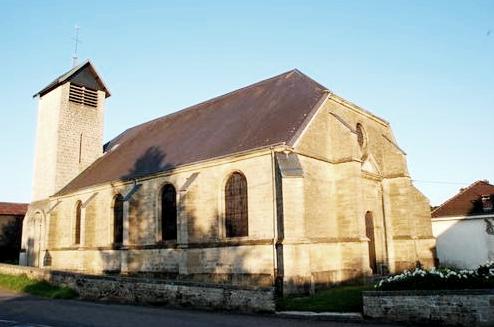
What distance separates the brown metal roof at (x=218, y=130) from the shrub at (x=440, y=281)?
7.29m

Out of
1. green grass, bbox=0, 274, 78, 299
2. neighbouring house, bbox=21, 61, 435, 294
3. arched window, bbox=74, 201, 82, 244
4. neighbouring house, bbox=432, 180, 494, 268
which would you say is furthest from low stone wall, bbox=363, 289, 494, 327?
arched window, bbox=74, 201, 82, 244

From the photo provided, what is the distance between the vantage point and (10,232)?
1400 inches

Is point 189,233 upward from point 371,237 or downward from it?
upward

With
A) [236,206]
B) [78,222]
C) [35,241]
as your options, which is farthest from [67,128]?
[236,206]

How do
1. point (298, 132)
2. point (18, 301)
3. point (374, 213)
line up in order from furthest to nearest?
point (374, 213) → point (298, 132) → point (18, 301)

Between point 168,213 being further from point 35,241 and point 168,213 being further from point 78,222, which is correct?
point 35,241

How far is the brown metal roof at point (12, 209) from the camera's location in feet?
118

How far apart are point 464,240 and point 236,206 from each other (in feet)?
54.9

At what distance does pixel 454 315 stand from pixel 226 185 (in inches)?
426

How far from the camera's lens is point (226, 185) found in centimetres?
1848

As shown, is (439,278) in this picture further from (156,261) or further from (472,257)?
(472,257)

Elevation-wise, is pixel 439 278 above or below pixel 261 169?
below

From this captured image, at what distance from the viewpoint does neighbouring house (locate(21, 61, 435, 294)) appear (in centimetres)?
1652

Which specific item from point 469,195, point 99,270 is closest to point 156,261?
point 99,270
